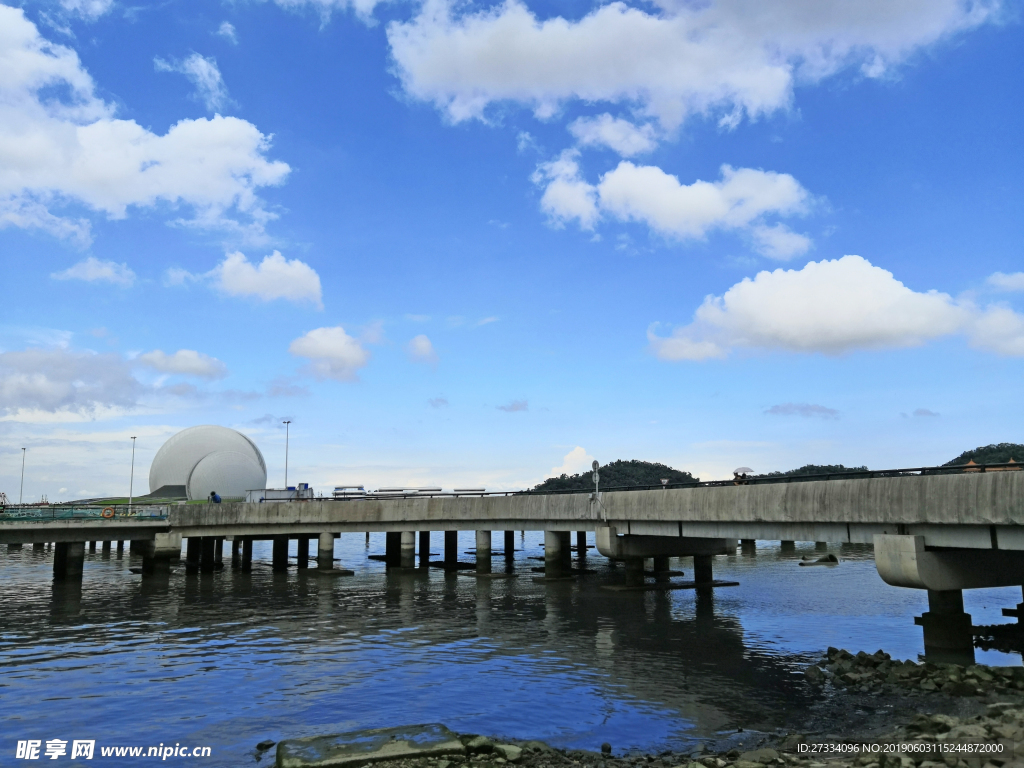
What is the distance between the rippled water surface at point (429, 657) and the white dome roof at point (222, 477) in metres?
66.1

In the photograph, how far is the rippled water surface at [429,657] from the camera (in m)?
18.4

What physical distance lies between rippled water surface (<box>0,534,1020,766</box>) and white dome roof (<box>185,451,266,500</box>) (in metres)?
66.1

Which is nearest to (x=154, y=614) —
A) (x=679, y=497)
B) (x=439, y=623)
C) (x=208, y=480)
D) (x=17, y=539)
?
(x=439, y=623)

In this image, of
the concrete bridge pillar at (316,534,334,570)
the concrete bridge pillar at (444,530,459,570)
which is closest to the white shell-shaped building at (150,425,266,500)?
the concrete bridge pillar at (316,534,334,570)

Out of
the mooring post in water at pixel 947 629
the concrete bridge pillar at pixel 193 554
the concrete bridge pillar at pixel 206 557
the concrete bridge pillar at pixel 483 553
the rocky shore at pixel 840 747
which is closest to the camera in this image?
the rocky shore at pixel 840 747

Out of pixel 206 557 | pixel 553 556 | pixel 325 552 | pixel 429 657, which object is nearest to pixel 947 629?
pixel 429 657

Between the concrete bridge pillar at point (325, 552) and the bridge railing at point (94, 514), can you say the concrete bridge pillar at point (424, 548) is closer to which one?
the concrete bridge pillar at point (325, 552)

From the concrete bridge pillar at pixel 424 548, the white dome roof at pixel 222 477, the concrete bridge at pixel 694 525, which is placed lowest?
the concrete bridge pillar at pixel 424 548

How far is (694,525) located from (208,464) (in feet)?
319

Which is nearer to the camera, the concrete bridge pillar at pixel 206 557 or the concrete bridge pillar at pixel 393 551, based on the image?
the concrete bridge pillar at pixel 206 557

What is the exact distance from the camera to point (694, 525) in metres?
36.4

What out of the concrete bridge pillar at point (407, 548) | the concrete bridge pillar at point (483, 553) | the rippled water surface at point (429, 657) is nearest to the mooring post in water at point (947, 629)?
the rippled water surface at point (429, 657)

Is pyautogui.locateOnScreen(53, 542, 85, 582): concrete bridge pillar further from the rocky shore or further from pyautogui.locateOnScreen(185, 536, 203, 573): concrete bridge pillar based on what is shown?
the rocky shore

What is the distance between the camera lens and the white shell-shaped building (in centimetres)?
11456
